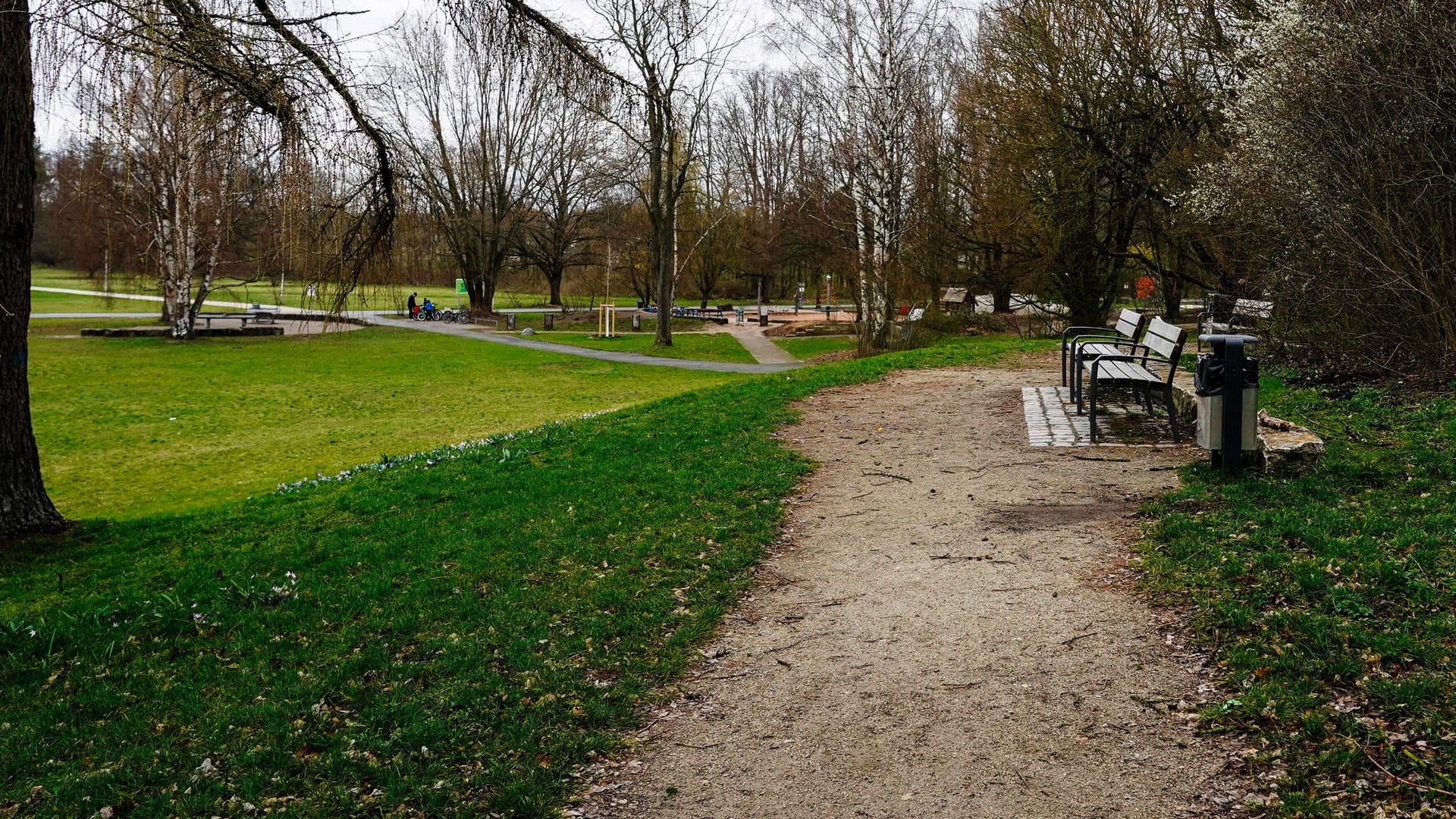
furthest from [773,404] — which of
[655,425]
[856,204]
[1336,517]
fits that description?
[856,204]

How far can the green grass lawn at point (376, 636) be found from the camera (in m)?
3.79

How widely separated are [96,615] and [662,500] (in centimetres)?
367

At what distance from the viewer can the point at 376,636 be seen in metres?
5.11

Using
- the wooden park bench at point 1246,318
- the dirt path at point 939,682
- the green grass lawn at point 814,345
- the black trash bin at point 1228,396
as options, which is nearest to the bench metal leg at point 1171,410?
the dirt path at point 939,682

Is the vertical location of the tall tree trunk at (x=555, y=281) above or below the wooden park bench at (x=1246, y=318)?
above

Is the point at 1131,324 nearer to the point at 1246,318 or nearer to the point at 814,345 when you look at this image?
the point at 1246,318

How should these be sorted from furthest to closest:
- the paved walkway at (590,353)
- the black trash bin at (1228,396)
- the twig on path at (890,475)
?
the paved walkway at (590,353) → the twig on path at (890,475) → the black trash bin at (1228,396)

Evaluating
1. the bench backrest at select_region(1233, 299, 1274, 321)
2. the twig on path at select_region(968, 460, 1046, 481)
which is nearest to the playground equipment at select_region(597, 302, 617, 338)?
the bench backrest at select_region(1233, 299, 1274, 321)

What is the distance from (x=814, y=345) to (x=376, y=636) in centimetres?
2807

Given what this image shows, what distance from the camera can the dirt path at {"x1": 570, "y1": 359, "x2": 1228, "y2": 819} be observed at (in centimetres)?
358

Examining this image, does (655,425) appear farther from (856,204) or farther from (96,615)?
(856,204)

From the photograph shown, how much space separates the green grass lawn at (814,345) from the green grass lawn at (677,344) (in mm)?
1438

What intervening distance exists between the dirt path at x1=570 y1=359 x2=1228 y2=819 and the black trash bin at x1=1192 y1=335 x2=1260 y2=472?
0.50 m

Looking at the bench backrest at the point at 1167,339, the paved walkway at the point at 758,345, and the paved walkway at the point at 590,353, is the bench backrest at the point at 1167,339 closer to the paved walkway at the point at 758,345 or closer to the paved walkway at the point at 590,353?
the paved walkway at the point at 590,353
